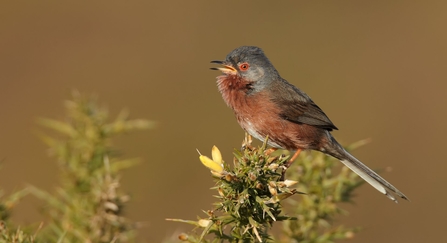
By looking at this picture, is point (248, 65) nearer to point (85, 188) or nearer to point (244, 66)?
point (244, 66)

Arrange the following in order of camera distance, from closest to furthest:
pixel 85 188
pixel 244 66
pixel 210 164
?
pixel 210 164 → pixel 85 188 → pixel 244 66

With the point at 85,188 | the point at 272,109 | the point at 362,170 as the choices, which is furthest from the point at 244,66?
the point at 85,188

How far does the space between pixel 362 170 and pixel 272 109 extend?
86 centimetres

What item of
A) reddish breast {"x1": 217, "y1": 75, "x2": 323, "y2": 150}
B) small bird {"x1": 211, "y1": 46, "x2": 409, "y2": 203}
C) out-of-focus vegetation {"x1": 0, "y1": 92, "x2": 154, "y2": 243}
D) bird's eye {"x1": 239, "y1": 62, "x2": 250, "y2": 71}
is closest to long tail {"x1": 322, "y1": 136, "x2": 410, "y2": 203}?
small bird {"x1": 211, "y1": 46, "x2": 409, "y2": 203}

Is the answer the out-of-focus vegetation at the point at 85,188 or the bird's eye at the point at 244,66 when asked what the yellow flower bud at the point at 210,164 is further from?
the bird's eye at the point at 244,66

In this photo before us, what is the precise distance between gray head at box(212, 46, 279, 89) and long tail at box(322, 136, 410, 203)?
78 centimetres

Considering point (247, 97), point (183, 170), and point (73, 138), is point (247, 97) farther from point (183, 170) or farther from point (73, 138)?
point (183, 170)

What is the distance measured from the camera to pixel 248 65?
195 inches

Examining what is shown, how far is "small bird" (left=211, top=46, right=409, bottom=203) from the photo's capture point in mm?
4734

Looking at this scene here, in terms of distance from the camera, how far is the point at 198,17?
9.87 metres

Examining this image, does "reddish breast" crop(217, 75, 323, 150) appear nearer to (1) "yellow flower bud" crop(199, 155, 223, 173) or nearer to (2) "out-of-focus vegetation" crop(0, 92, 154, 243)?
(2) "out-of-focus vegetation" crop(0, 92, 154, 243)

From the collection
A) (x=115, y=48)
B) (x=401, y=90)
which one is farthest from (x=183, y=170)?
(x=401, y=90)

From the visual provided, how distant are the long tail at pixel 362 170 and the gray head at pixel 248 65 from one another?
776 millimetres

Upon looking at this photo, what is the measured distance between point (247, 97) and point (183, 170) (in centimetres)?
317
